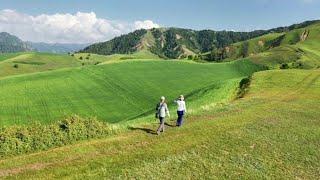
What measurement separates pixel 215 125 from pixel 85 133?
1106 cm

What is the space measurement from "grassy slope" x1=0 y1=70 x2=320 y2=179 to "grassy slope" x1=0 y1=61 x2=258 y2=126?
3653 cm

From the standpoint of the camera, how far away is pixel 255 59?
15950 centimetres

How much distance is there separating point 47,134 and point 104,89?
72.6 metres

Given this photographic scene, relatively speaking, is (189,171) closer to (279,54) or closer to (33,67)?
(279,54)

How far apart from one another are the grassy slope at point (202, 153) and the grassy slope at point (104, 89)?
3653cm

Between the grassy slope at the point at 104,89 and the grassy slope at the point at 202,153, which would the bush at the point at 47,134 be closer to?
the grassy slope at the point at 202,153

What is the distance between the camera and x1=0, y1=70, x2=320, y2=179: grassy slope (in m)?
28.2

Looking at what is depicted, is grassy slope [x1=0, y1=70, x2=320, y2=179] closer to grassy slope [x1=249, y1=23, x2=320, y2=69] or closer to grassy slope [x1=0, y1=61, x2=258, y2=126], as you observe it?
grassy slope [x1=0, y1=61, x2=258, y2=126]

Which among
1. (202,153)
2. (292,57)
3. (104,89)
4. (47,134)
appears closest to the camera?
(202,153)

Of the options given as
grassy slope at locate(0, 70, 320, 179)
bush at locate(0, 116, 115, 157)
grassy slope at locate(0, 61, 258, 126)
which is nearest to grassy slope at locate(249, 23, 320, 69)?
grassy slope at locate(0, 61, 258, 126)

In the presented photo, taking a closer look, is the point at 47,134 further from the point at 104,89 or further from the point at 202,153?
the point at 104,89

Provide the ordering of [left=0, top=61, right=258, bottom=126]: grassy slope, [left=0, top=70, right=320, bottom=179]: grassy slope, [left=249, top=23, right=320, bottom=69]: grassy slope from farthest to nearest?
[left=249, top=23, right=320, bottom=69]: grassy slope
[left=0, top=61, right=258, bottom=126]: grassy slope
[left=0, top=70, right=320, bottom=179]: grassy slope

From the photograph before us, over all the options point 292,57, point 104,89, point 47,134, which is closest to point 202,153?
point 47,134

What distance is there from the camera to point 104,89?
105 m
